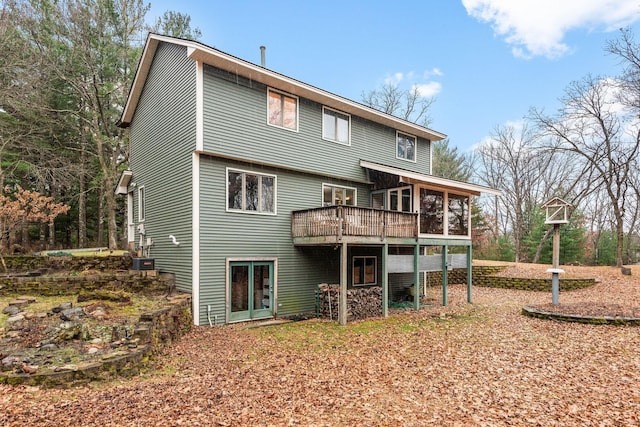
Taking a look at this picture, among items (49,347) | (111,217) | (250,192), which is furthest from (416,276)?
(111,217)

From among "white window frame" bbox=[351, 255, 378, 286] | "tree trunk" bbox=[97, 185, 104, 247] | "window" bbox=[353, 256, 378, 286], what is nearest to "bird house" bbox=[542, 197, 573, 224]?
"white window frame" bbox=[351, 255, 378, 286]

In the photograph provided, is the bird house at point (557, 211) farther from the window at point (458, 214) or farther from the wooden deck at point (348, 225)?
the wooden deck at point (348, 225)

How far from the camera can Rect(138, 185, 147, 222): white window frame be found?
13.4 metres

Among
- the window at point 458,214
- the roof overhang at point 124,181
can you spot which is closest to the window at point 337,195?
the window at point 458,214

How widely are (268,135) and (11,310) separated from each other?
7656 millimetres

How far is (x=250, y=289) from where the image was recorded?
10859mm

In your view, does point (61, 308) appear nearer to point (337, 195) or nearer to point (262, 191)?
point (262, 191)

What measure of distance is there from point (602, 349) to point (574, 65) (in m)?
21.9

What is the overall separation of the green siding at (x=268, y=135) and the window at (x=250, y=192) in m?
0.57

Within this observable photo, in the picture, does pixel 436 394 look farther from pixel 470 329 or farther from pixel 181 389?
pixel 470 329

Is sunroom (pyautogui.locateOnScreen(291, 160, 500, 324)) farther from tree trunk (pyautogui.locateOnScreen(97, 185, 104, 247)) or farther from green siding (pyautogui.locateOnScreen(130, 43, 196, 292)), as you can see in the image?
tree trunk (pyautogui.locateOnScreen(97, 185, 104, 247))

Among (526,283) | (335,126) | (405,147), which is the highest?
(335,126)

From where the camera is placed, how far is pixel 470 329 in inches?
380

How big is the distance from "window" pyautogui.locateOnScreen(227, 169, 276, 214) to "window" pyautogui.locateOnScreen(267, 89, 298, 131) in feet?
6.13
